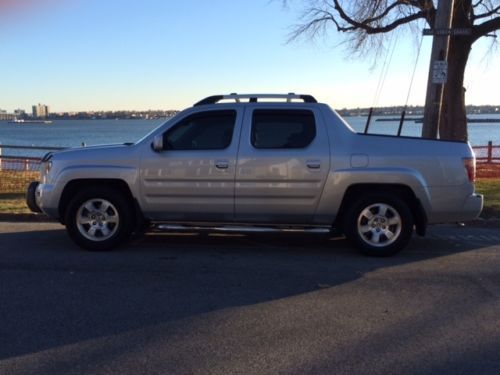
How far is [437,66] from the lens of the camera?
955 cm

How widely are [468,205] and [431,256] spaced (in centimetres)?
79

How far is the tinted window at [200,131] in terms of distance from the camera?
22.9 feet

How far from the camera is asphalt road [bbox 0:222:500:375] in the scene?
3.87m

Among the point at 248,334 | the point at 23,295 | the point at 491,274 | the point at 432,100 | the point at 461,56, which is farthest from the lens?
the point at 461,56

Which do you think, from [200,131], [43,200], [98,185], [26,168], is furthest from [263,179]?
[26,168]

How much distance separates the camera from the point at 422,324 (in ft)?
15.1

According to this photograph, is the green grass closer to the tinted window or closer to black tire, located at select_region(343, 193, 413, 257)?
the tinted window

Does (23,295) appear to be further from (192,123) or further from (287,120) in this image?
(287,120)

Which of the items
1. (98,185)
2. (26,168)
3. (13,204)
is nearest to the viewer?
(98,185)

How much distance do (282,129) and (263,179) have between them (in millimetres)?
684

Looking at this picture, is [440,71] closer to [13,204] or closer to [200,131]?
[200,131]

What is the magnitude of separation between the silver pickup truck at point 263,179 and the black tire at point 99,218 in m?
0.01

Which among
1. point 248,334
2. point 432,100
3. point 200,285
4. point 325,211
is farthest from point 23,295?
point 432,100

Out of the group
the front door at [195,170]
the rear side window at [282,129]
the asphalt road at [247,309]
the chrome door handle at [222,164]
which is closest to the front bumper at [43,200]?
the asphalt road at [247,309]
